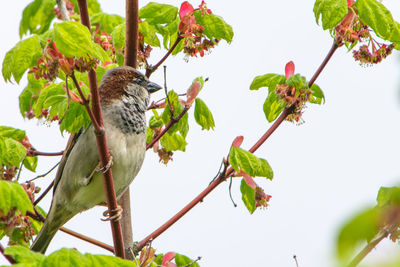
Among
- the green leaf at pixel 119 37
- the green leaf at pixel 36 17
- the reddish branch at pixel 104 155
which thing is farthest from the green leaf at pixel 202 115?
the green leaf at pixel 36 17

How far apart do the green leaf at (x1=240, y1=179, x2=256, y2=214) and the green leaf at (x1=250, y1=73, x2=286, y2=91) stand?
1.88 ft

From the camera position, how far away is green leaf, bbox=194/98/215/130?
3029mm

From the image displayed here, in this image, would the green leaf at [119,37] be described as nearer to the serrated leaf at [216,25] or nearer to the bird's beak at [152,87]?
the serrated leaf at [216,25]

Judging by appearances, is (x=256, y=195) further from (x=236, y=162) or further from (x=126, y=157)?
(x=126, y=157)

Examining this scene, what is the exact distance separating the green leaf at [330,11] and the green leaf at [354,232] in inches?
77.3

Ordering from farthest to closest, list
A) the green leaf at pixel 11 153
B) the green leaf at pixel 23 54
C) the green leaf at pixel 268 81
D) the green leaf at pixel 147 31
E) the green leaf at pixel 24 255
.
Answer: the green leaf at pixel 147 31 → the green leaf at pixel 268 81 → the green leaf at pixel 11 153 → the green leaf at pixel 23 54 → the green leaf at pixel 24 255

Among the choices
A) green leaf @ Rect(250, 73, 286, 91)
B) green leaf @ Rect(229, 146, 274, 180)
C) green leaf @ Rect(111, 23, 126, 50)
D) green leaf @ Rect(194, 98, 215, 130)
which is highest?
green leaf @ Rect(111, 23, 126, 50)

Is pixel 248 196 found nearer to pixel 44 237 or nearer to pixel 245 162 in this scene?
pixel 245 162

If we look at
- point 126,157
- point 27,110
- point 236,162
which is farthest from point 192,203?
point 27,110

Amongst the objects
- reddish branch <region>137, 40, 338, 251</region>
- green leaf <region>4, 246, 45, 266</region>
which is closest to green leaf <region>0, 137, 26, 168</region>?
reddish branch <region>137, 40, 338, 251</region>

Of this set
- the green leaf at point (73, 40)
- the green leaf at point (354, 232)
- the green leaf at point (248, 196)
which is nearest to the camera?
the green leaf at point (354, 232)

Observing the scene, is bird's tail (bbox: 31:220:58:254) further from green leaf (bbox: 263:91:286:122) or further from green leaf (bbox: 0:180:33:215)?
green leaf (bbox: 263:91:286:122)

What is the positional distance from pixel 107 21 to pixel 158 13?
38.2 inches

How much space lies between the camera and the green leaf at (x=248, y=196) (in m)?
2.74
